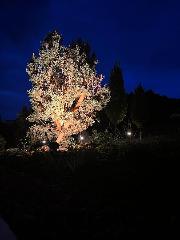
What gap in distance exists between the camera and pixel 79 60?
2420 cm

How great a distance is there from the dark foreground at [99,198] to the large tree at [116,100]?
22.6m

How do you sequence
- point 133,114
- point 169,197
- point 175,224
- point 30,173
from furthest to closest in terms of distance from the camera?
point 133,114
point 30,173
point 169,197
point 175,224

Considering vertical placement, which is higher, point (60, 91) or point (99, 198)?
point (60, 91)

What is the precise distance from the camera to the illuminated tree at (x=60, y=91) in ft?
76.5

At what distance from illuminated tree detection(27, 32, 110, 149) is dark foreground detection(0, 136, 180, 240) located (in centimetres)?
972

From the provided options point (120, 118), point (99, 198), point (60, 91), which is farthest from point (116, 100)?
point (99, 198)

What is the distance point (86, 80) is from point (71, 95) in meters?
1.26

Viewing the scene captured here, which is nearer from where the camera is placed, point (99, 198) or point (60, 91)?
point (99, 198)

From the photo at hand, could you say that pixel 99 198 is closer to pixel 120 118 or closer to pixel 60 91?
pixel 60 91

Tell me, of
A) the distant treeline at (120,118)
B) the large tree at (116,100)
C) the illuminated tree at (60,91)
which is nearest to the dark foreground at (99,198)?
the illuminated tree at (60,91)

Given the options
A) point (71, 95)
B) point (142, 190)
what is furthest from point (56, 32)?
point (142, 190)

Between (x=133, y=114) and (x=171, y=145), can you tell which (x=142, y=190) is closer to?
(x=171, y=145)

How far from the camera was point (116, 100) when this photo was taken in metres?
36.6

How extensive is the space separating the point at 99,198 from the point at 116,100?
27.3m
